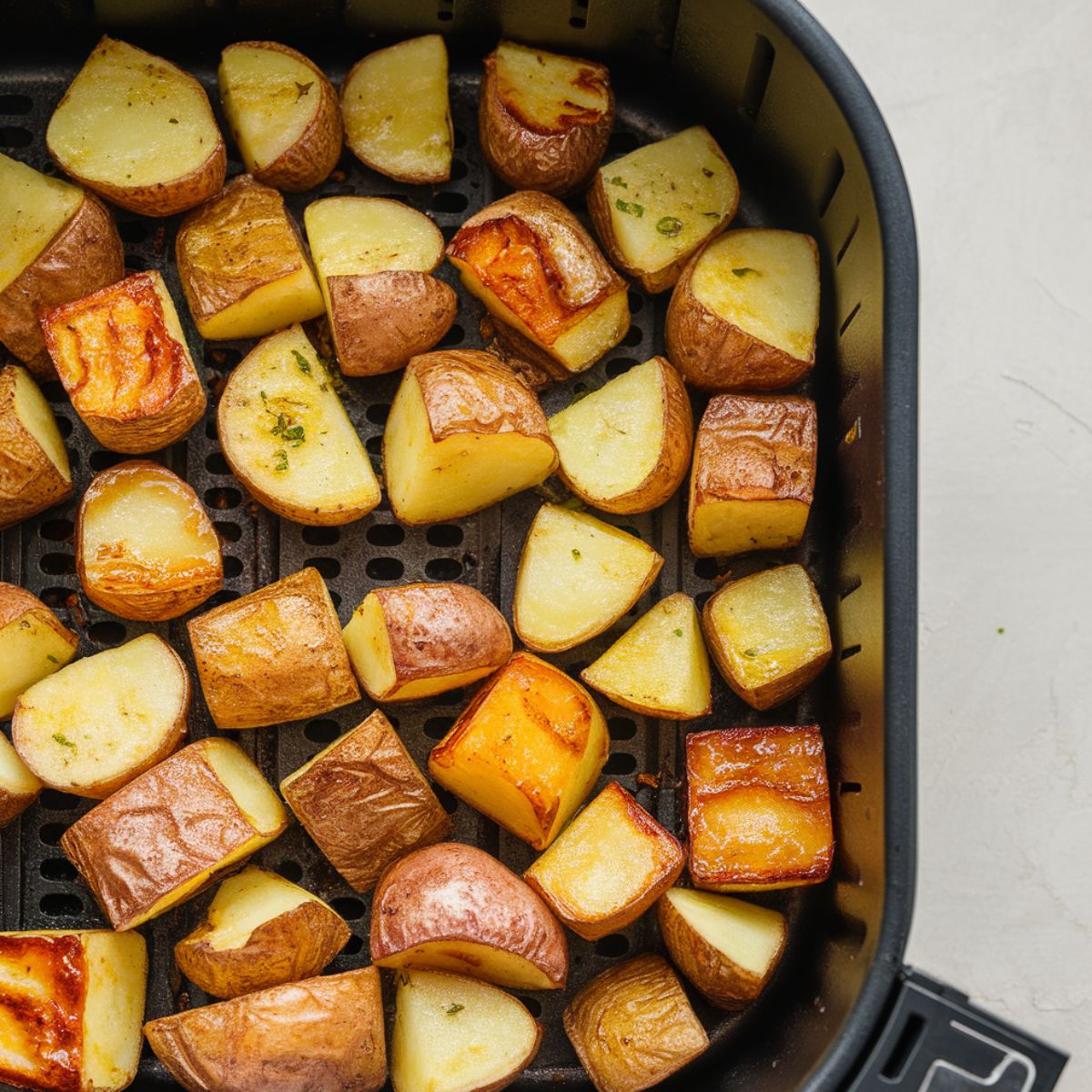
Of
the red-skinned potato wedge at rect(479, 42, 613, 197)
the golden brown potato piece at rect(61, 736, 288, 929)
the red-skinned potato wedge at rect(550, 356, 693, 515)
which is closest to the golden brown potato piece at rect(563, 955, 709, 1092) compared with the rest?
the golden brown potato piece at rect(61, 736, 288, 929)

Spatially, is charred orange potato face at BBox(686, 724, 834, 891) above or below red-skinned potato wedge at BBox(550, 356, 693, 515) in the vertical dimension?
below

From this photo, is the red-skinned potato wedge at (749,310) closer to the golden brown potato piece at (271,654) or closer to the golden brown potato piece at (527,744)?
the golden brown potato piece at (527,744)

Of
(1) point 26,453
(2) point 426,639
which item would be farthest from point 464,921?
(1) point 26,453

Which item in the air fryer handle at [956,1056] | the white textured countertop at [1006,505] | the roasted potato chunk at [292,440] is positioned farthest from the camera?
the white textured countertop at [1006,505]

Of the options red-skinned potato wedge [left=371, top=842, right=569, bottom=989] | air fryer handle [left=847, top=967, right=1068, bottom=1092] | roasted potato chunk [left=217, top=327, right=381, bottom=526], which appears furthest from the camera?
roasted potato chunk [left=217, top=327, right=381, bottom=526]

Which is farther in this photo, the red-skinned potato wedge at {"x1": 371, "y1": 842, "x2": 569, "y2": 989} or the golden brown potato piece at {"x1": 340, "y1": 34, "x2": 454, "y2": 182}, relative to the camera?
the golden brown potato piece at {"x1": 340, "y1": 34, "x2": 454, "y2": 182}

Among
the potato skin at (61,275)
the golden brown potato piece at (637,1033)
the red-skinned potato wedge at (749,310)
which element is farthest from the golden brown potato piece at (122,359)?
the golden brown potato piece at (637,1033)

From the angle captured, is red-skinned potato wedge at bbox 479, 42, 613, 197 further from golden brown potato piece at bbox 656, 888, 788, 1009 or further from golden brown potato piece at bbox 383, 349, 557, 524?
golden brown potato piece at bbox 656, 888, 788, 1009
